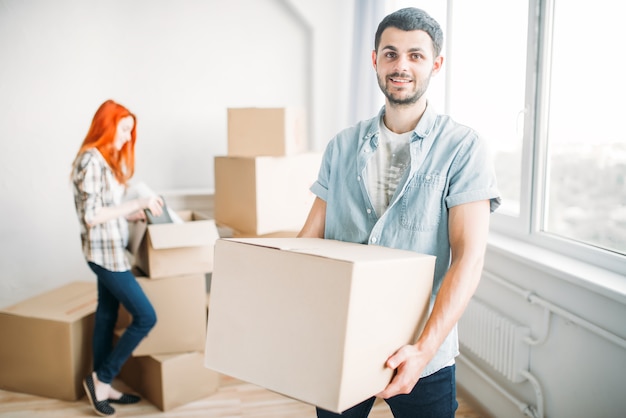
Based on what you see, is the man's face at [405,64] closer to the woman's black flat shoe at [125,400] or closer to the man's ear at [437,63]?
the man's ear at [437,63]

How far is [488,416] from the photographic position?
2.20 m

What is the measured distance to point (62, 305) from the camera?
2.60 metres

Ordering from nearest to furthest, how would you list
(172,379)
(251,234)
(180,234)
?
1. (180,234)
2. (172,379)
3. (251,234)

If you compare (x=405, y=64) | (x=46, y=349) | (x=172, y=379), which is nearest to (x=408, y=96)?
(x=405, y=64)

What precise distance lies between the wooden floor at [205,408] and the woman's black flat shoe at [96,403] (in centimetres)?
5

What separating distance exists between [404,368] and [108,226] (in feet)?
5.35

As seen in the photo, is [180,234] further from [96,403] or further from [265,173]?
[96,403]

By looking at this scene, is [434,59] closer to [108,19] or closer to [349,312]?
[349,312]

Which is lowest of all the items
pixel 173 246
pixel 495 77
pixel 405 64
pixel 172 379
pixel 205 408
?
pixel 205 408

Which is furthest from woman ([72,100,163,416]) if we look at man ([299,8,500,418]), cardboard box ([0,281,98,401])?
man ([299,8,500,418])

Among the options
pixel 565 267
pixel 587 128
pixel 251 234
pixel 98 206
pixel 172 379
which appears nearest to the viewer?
pixel 565 267

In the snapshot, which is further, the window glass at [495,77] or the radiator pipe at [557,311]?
the window glass at [495,77]

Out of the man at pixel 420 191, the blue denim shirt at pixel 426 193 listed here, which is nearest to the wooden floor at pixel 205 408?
the man at pixel 420 191

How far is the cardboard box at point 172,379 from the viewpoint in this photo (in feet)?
7.77
